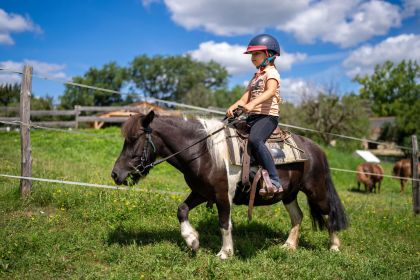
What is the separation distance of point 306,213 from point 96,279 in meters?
5.74

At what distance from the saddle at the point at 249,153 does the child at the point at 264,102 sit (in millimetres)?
111

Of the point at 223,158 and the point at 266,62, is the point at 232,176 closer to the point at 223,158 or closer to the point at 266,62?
the point at 223,158

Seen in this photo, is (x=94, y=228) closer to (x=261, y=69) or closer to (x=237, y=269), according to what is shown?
(x=237, y=269)

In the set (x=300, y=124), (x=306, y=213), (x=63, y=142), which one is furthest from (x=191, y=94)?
(x=306, y=213)

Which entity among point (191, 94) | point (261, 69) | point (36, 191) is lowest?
point (36, 191)

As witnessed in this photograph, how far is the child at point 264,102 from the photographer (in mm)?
5066

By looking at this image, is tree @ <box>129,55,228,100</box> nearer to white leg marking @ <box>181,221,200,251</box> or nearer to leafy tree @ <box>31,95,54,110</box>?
leafy tree @ <box>31,95,54,110</box>

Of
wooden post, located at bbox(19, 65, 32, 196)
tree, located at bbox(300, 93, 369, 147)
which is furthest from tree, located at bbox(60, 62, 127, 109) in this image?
wooden post, located at bbox(19, 65, 32, 196)

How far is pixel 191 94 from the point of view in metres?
68.9

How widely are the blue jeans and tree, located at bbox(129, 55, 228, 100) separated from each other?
79627 millimetres

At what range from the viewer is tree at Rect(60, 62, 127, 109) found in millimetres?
67312

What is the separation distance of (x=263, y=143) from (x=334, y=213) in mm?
2227

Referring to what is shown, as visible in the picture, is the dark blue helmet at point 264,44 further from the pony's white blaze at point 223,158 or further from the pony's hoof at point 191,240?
the pony's hoof at point 191,240

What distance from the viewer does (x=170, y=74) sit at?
281 feet
